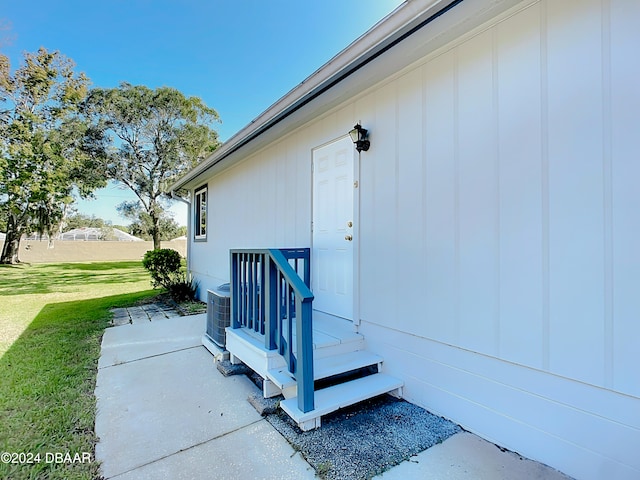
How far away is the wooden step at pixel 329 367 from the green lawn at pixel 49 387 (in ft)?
3.80

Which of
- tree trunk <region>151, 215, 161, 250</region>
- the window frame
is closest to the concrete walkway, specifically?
the window frame

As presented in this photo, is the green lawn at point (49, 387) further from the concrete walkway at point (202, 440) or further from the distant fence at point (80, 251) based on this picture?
the distant fence at point (80, 251)

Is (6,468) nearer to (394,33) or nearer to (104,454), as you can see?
(104,454)

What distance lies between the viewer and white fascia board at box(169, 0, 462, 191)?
1981 mm

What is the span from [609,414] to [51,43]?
19.6 m

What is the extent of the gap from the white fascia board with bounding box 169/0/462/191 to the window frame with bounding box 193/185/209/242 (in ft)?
14.6

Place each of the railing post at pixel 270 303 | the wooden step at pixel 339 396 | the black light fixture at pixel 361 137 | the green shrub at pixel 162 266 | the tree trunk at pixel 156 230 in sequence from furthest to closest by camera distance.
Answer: the tree trunk at pixel 156 230, the green shrub at pixel 162 266, the black light fixture at pixel 361 137, the railing post at pixel 270 303, the wooden step at pixel 339 396

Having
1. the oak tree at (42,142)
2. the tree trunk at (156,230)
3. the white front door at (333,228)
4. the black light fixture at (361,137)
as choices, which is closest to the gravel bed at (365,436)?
the white front door at (333,228)

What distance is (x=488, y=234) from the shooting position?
83.8 inches

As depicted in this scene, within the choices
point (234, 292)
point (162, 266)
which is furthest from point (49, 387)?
point (162, 266)

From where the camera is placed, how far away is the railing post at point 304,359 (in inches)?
84.0

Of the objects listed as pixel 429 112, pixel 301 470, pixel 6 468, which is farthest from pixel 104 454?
pixel 429 112

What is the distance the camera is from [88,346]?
13.3ft

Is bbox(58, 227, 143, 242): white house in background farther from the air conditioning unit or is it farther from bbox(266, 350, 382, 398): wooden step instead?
bbox(266, 350, 382, 398): wooden step
